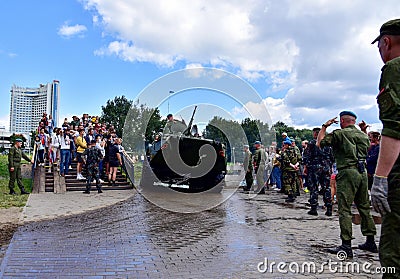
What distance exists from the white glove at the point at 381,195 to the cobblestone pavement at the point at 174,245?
2.01 meters

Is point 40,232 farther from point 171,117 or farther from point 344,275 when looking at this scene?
point 171,117

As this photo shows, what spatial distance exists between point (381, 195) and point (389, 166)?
0.22 m

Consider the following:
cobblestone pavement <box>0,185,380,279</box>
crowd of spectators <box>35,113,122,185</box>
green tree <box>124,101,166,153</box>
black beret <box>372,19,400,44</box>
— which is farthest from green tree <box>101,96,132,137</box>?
black beret <box>372,19,400,44</box>

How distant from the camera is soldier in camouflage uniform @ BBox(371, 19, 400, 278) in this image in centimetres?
263

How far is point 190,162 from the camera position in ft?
42.8

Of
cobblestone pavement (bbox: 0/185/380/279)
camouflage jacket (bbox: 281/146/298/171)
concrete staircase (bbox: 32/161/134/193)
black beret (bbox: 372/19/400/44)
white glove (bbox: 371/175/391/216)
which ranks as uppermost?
black beret (bbox: 372/19/400/44)

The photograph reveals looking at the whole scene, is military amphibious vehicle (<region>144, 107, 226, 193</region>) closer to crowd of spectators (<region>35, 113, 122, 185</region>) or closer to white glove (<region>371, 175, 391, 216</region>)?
crowd of spectators (<region>35, 113, 122, 185</region>)

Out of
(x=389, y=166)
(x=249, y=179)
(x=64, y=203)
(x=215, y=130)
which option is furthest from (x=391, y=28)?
(x=249, y=179)

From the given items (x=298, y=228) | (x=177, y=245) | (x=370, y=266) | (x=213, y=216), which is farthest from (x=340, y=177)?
(x=213, y=216)

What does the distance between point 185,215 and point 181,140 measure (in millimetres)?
4238

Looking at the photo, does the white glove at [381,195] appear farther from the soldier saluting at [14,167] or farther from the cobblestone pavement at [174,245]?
the soldier saluting at [14,167]

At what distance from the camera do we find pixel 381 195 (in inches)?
105

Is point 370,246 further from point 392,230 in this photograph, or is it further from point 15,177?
point 15,177

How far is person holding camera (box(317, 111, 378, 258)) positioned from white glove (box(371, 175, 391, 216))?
8.87 ft
